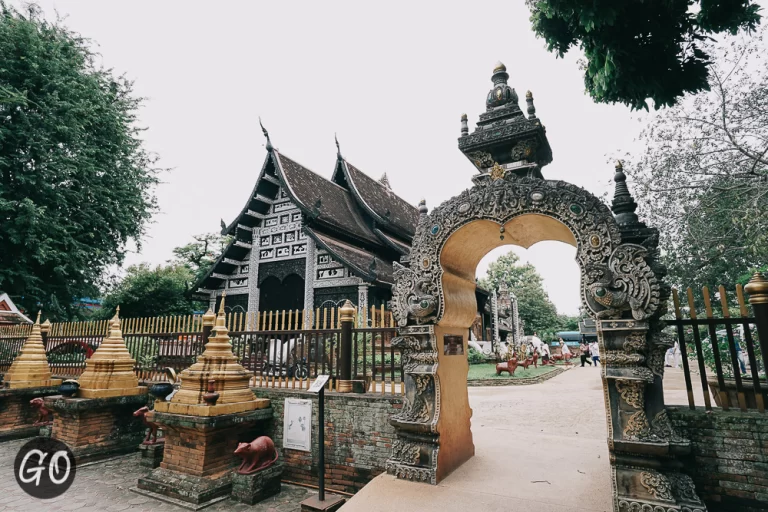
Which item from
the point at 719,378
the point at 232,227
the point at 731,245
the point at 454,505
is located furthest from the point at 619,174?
the point at 232,227

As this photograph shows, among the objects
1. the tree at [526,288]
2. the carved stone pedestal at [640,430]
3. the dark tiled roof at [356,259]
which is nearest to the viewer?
the carved stone pedestal at [640,430]

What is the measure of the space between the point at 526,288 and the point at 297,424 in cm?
4752

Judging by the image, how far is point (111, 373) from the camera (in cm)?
757

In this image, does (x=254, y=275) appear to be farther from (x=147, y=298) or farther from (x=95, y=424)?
(x=95, y=424)

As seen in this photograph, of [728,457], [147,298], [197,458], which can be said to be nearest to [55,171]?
[147,298]

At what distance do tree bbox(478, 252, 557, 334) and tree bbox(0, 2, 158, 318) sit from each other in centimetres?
3596

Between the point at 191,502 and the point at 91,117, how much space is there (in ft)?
61.8

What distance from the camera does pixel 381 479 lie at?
14.9ft

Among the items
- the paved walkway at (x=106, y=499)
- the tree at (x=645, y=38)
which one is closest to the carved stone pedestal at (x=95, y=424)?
the paved walkway at (x=106, y=499)

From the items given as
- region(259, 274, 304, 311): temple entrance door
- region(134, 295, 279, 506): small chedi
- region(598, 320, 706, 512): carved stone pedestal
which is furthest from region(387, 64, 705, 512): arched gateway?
region(259, 274, 304, 311): temple entrance door

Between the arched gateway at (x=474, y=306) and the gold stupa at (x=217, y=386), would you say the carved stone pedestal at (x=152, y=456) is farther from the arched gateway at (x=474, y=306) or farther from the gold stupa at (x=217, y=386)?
the arched gateway at (x=474, y=306)

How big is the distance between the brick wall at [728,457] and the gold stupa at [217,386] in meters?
5.32

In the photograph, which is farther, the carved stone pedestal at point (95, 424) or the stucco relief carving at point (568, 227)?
the carved stone pedestal at point (95, 424)

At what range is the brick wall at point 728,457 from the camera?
348 centimetres
